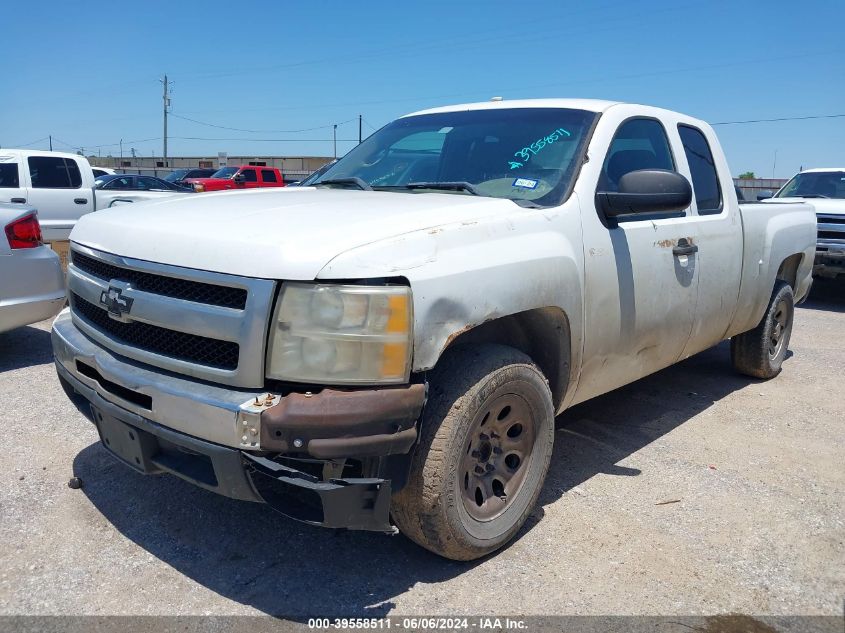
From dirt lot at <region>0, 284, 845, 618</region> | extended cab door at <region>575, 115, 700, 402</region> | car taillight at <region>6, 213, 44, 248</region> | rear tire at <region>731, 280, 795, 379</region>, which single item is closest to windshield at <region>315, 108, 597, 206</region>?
extended cab door at <region>575, 115, 700, 402</region>

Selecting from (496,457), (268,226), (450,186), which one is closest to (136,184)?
(450,186)

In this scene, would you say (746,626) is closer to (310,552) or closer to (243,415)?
(310,552)

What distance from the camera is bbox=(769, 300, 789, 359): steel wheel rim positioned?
5.83 metres

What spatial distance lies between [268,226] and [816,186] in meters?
11.2


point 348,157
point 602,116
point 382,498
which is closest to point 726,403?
point 602,116

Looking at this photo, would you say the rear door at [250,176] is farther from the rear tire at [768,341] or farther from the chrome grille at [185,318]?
the chrome grille at [185,318]

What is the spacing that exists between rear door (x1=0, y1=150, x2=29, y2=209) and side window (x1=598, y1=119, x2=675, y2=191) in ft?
32.3

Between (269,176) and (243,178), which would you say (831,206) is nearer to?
(243,178)

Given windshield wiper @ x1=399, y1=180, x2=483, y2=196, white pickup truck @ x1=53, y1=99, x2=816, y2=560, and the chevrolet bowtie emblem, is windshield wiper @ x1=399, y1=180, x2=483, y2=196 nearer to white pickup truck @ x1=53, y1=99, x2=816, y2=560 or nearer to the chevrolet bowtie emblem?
white pickup truck @ x1=53, y1=99, x2=816, y2=560

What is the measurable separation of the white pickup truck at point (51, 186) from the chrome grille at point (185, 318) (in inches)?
331

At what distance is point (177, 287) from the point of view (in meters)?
2.65

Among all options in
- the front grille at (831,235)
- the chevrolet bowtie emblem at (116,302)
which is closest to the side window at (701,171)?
the chevrolet bowtie emblem at (116,302)

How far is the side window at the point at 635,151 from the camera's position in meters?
3.68

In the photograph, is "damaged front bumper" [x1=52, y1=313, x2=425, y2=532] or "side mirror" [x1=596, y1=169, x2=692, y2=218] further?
"side mirror" [x1=596, y1=169, x2=692, y2=218]
